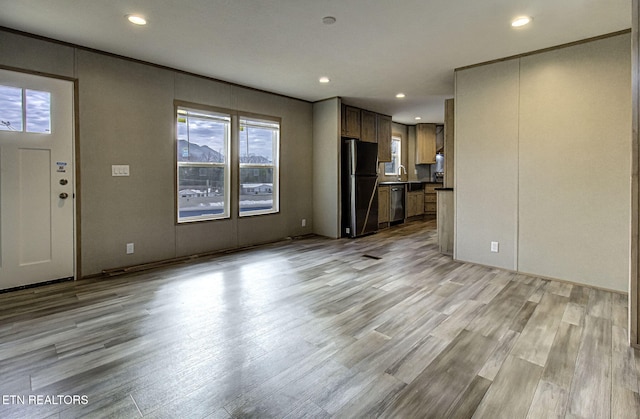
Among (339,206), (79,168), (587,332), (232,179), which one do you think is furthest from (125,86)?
(587,332)

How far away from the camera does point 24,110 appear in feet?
11.0

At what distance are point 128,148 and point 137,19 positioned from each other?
1600mm

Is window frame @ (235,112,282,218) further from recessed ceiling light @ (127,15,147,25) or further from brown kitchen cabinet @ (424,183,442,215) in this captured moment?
brown kitchen cabinet @ (424,183,442,215)

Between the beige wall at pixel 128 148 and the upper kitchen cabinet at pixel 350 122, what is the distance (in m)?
1.91

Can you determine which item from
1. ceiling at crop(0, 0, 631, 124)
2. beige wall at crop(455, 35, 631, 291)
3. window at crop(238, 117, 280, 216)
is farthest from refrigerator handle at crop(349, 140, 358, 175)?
beige wall at crop(455, 35, 631, 291)

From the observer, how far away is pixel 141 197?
4.21 metres

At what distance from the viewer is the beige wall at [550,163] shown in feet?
10.8

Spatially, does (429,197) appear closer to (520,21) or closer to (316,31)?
(520,21)

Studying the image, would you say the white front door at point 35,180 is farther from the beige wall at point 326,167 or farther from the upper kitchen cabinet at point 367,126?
the upper kitchen cabinet at point 367,126

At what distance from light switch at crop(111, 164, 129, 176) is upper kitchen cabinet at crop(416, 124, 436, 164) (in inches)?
284

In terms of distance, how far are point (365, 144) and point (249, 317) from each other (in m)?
4.42

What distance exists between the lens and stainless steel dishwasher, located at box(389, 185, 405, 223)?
25.1 feet

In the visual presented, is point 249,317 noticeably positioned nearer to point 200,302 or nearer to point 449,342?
point 200,302

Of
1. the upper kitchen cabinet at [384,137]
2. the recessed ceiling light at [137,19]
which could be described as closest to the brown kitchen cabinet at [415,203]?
the upper kitchen cabinet at [384,137]
